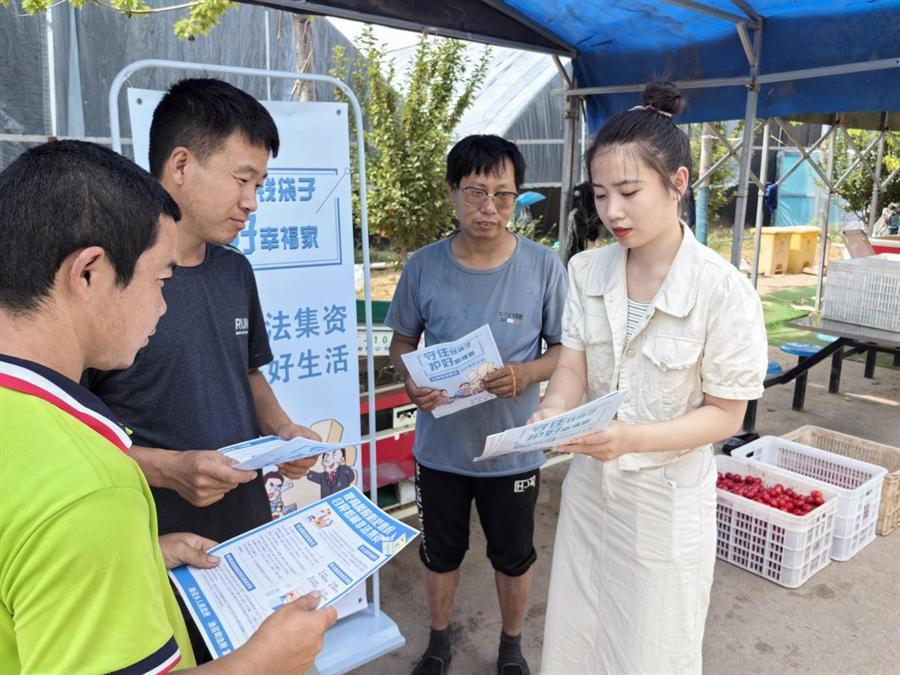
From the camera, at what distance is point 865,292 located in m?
4.54

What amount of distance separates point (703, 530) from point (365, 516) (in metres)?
0.84

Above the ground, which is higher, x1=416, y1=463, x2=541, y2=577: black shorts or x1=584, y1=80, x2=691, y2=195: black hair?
x1=584, y1=80, x2=691, y2=195: black hair

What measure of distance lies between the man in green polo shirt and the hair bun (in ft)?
3.88

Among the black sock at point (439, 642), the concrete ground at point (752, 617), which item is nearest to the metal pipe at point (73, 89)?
the concrete ground at point (752, 617)

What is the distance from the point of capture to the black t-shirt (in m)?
1.44

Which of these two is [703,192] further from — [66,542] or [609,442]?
[66,542]

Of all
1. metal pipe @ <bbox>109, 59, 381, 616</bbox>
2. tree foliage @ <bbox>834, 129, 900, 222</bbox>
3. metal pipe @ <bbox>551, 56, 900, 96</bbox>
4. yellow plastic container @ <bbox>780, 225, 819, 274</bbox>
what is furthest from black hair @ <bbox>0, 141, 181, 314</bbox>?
yellow plastic container @ <bbox>780, 225, 819, 274</bbox>

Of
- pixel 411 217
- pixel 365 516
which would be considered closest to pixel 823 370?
pixel 411 217

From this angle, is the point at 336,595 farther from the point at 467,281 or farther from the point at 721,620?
the point at 721,620

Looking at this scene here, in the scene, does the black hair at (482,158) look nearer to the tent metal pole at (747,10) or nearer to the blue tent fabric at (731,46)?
the blue tent fabric at (731,46)

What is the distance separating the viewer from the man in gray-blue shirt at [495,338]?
211 centimetres

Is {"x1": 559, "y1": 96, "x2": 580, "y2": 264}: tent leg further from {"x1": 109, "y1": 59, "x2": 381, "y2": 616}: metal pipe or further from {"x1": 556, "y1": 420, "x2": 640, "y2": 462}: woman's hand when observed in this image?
{"x1": 556, "y1": 420, "x2": 640, "y2": 462}: woman's hand

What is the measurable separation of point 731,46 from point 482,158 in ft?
9.06

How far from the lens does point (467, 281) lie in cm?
215
